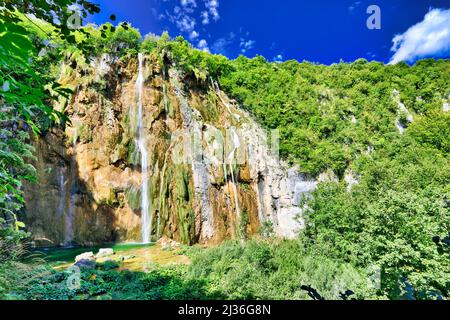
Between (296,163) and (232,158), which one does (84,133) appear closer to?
(232,158)

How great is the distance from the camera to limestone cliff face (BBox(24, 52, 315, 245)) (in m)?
15.9

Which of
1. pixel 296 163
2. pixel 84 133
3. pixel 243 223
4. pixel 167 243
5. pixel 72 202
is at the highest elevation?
→ pixel 84 133

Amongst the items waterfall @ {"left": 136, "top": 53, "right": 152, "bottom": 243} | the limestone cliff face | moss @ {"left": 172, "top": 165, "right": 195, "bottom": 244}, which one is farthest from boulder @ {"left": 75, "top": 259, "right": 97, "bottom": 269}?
moss @ {"left": 172, "top": 165, "right": 195, "bottom": 244}

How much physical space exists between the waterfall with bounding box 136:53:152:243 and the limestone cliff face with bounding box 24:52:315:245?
108 millimetres

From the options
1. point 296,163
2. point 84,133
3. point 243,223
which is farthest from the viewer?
point 296,163

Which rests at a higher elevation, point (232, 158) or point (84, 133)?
point (84, 133)

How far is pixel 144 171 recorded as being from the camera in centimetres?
1720

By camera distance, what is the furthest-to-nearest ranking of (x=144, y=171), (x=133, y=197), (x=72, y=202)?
(x=144, y=171)
(x=133, y=197)
(x=72, y=202)

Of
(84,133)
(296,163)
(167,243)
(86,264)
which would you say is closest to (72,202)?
(84,133)

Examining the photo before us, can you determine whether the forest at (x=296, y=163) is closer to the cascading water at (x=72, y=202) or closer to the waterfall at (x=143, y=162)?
the cascading water at (x=72, y=202)

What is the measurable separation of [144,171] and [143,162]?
652mm

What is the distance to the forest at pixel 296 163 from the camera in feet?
11.8

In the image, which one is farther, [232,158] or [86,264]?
[232,158]

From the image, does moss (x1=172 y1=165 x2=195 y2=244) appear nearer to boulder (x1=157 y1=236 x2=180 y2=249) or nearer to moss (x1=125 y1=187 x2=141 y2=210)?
boulder (x1=157 y1=236 x2=180 y2=249)
